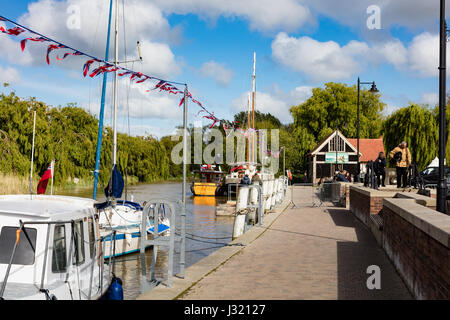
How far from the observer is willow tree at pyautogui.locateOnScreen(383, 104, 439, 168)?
51.9 metres

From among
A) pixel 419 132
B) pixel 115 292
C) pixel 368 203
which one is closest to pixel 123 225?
pixel 368 203

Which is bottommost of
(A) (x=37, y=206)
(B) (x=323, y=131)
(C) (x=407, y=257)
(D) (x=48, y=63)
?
(C) (x=407, y=257)

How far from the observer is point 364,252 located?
10.6m

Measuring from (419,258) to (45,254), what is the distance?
17.0 ft

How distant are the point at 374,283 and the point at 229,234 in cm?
1396

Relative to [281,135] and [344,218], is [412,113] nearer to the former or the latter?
[281,135]

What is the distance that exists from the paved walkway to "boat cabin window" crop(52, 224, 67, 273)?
6.41 feet

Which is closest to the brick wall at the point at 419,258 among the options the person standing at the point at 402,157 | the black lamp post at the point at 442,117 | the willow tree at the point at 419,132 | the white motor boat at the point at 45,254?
the black lamp post at the point at 442,117

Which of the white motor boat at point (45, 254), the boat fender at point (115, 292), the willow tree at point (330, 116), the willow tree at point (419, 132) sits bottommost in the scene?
the boat fender at point (115, 292)

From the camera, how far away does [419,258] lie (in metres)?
6.38

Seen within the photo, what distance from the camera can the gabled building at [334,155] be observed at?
6078cm

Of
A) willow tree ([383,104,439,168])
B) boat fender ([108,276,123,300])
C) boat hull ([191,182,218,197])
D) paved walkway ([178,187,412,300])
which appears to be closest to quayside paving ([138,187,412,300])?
paved walkway ([178,187,412,300])

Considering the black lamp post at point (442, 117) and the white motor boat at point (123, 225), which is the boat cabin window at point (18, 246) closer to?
the black lamp post at point (442, 117)
